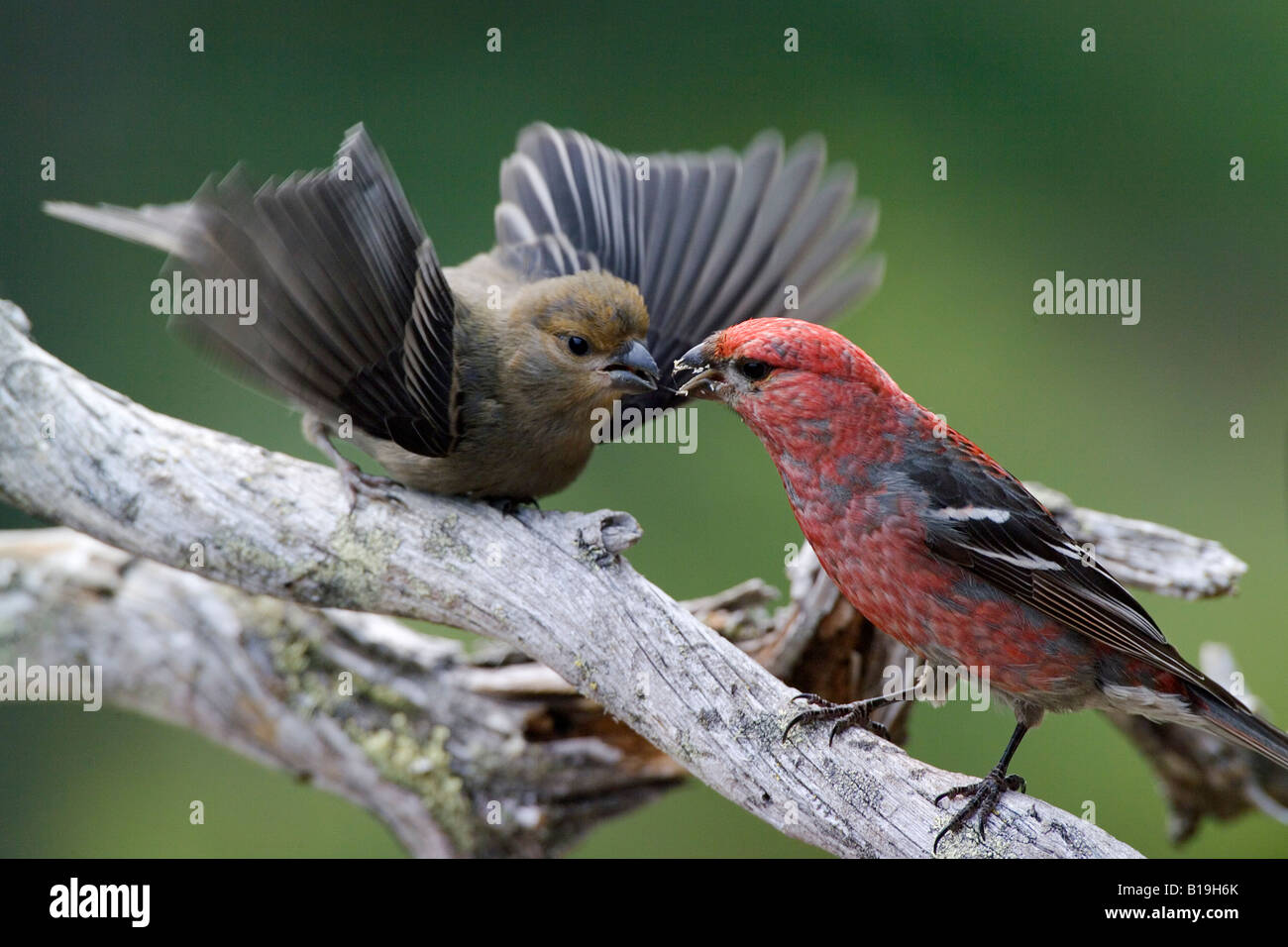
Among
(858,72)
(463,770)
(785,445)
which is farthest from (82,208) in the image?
(858,72)

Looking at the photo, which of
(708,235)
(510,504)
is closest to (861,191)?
(708,235)

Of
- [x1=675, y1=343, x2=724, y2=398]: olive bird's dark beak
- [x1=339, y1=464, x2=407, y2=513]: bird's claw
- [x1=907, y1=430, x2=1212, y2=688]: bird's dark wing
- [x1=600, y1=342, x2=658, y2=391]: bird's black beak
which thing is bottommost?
[x1=907, y1=430, x2=1212, y2=688]: bird's dark wing

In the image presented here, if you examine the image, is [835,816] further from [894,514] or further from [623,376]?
[623,376]

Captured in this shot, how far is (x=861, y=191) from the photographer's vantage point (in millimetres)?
5875

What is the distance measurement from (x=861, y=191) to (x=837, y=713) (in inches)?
146

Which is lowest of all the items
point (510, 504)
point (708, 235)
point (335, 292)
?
point (510, 504)

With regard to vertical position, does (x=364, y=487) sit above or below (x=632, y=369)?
below

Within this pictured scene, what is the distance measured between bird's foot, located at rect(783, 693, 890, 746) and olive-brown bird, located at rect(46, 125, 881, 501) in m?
0.87

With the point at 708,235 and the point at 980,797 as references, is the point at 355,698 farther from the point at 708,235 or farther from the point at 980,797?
the point at 980,797

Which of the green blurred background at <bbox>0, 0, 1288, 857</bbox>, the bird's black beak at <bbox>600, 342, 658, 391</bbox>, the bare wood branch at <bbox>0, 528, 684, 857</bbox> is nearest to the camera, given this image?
the bird's black beak at <bbox>600, 342, 658, 391</bbox>

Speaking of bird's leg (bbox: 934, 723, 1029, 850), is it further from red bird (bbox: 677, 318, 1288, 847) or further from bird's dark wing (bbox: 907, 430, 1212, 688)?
bird's dark wing (bbox: 907, 430, 1212, 688)

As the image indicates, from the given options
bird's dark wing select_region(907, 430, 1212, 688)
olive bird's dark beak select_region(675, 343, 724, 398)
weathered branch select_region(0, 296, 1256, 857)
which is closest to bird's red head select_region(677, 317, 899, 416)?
olive bird's dark beak select_region(675, 343, 724, 398)

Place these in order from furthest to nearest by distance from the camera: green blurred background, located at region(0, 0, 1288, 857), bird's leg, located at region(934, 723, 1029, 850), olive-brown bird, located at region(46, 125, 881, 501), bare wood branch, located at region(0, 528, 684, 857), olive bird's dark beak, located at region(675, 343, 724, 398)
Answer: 1. green blurred background, located at region(0, 0, 1288, 857)
2. bare wood branch, located at region(0, 528, 684, 857)
3. olive-brown bird, located at region(46, 125, 881, 501)
4. olive bird's dark beak, located at region(675, 343, 724, 398)
5. bird's leg, located at region(934, 723, 1029, 850)

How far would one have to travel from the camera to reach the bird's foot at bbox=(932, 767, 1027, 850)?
2488 millimetres
